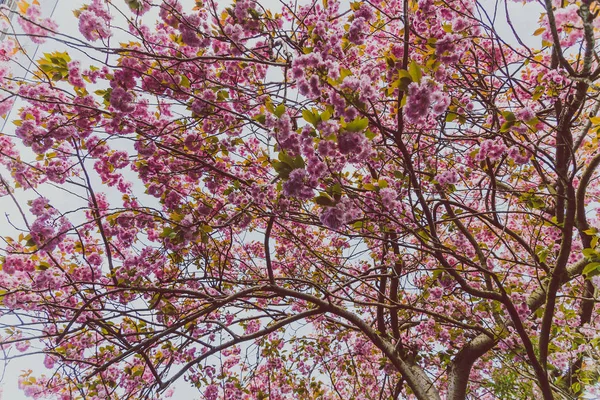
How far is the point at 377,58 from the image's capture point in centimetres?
437

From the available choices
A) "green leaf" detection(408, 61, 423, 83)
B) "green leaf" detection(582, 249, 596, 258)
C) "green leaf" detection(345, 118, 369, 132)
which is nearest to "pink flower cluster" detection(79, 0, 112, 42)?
"green leaf" detection(345, 118, 369, 132)

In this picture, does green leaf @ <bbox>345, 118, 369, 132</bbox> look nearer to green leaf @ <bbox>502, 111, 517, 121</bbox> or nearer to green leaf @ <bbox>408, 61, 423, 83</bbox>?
green leaf @ <bbox>408, 61, 423, 83</bbox>

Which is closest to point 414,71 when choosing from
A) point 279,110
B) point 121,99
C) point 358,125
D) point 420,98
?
point 420,98

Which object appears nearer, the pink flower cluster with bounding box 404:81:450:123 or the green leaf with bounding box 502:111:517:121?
the pink flower cluster with bounding box 404:81:450:123

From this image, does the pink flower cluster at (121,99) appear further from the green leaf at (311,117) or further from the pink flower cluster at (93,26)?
the green leaf at (311,117)

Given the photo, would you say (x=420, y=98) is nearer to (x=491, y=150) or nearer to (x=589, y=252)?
(x=491, y=150)

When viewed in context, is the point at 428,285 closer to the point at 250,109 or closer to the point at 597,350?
the point at 597,350

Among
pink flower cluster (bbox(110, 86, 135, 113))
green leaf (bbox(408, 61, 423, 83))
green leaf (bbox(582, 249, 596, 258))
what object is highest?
pink flower cluster (bbox(110, 86, 135, 113))

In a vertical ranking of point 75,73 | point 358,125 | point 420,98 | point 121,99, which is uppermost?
point 75,73

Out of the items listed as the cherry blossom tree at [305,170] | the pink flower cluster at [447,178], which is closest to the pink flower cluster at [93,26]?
the cherry blossom tree at [305,170]

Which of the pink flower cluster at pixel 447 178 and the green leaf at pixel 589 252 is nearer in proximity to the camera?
the green leaf at pixel 589 252

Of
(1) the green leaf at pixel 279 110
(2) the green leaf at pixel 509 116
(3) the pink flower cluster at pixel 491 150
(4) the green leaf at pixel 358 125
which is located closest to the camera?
(4) the green leaf at pixel 358 125

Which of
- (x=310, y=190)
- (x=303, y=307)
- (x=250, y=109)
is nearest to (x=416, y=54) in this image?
(x=250, y=109)

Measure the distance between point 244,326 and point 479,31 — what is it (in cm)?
482
